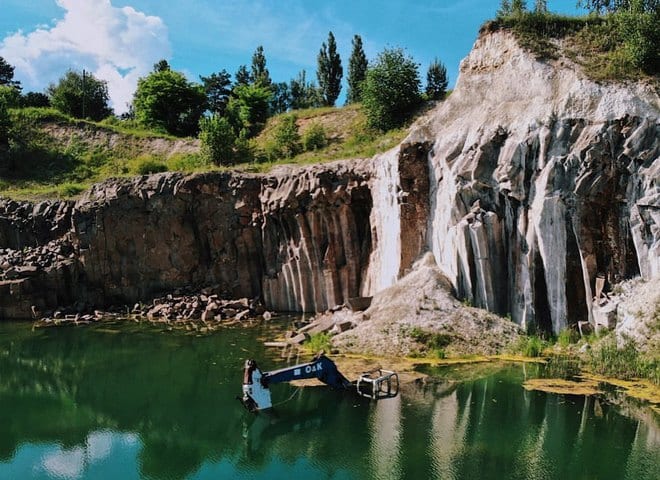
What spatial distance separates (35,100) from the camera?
59500 millimetres

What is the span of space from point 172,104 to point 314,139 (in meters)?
17.2

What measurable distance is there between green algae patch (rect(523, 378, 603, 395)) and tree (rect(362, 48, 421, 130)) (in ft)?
80.2

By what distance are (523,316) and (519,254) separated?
2216 mm

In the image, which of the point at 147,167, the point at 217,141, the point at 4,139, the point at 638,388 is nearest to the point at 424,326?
the point at 638,388

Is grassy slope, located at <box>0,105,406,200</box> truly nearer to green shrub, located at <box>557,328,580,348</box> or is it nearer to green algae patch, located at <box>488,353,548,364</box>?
green shrub, located at <box>557,328,580,348</box>

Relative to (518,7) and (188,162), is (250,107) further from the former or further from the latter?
(518,7)

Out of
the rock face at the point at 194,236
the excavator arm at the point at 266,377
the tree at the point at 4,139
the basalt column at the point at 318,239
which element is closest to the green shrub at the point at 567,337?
the excavator arm at the point at 266,377

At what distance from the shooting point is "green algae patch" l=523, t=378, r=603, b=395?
16531mm

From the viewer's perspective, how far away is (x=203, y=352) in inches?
912

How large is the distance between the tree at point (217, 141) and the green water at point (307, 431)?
22.0 meters

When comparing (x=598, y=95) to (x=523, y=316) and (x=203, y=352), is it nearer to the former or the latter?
(x=523, y=316)


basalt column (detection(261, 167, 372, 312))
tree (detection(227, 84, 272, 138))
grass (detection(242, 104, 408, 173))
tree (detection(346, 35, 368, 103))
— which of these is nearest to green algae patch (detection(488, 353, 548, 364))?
basalt column (detection(261, 167, 372, 312))

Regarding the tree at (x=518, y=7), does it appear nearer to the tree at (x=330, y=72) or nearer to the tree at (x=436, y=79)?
the tree at (x=436, y=79)

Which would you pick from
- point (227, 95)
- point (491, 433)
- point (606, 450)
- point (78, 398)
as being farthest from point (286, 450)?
point (227, 95)
